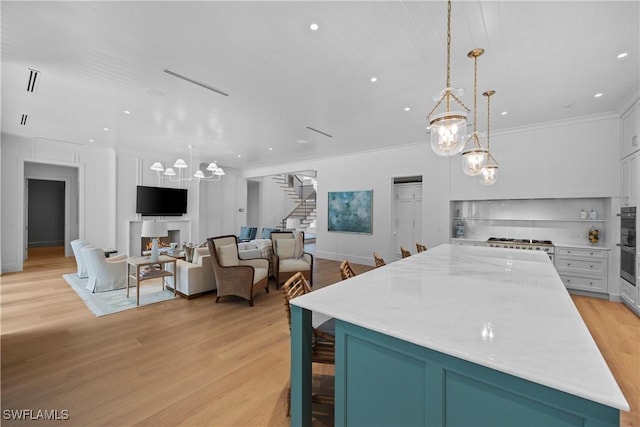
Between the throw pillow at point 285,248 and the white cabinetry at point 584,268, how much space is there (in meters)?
4.66

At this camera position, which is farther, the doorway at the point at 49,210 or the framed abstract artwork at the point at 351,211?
the doorway at the point at 49,210

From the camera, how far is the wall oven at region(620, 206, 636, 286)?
147 inches

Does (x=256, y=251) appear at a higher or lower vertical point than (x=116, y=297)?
higher

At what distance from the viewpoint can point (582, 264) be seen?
450cm

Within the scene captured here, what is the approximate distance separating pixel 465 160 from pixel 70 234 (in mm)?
10640

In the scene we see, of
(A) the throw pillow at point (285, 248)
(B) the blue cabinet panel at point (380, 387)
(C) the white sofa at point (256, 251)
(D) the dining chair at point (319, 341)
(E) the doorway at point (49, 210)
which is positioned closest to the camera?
(B) the blue cabinet panel at point (380, 387)

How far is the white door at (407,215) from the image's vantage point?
6.88 meters

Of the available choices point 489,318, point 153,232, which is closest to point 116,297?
point 153,232

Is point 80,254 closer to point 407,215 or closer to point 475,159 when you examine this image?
point 475,159

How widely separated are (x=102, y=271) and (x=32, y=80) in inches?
113

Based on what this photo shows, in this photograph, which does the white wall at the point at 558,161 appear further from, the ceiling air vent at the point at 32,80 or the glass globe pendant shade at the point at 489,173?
the ceiling air vent at the point at 32,80

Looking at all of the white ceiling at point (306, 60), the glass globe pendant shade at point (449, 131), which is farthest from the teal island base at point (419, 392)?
the white ceiling at point (306, 60)

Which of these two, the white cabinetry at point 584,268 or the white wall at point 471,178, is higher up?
the white wall at point 471,178

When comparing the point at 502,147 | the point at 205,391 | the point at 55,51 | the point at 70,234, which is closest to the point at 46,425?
the point at 205,391
